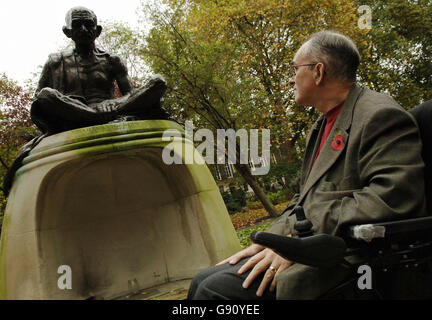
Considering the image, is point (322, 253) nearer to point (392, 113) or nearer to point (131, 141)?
point (392, 113)

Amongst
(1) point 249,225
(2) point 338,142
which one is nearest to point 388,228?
(2) point 338,142

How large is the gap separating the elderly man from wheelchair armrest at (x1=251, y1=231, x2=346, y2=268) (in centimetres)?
11

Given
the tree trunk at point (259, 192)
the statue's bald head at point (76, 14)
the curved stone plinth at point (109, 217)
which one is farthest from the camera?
the tree trunk at point (259, 192)

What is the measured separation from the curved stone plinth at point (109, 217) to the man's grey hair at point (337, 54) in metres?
2.27

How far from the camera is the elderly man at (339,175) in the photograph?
1.20m

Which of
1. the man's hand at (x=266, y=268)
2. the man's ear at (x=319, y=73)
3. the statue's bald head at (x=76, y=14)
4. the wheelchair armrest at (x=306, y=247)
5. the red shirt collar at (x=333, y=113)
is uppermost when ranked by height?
the statue's bald head at (x=76, y=14)

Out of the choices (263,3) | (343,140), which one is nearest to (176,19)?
(263,3)

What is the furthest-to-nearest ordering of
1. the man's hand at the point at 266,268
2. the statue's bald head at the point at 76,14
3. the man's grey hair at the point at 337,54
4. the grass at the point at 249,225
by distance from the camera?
the grass at the point at 249,225, the statue's bald head at the point at 76,14, the man's grey hair at the point at 337,54, the man's hand at the point at 266,268

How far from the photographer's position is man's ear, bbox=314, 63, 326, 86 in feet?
5.46

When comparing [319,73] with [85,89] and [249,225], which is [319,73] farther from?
[249,225]

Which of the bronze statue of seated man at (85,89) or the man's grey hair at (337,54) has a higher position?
the bronze statue of seated man at (85,89)

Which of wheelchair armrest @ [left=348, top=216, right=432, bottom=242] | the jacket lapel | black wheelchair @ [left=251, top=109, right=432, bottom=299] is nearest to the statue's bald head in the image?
the jacket lapel

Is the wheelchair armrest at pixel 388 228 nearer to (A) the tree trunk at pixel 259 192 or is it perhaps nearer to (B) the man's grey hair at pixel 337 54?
(B) the man's grey hair at pixel 337 54

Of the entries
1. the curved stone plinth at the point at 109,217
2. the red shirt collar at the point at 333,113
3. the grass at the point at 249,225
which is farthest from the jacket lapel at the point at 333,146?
the grass at the point at 249,225
